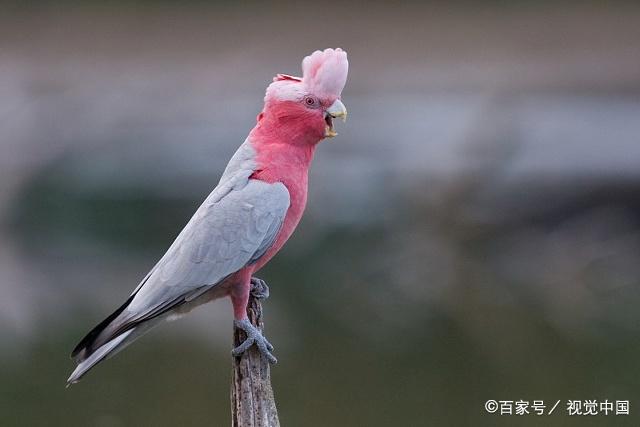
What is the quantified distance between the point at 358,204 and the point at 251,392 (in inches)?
125

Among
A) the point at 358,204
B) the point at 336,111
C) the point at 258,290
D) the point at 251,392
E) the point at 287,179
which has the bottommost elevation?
the point at 251,392

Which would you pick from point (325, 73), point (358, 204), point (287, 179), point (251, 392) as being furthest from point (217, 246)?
point (358, 204)

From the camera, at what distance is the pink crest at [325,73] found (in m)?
1.85

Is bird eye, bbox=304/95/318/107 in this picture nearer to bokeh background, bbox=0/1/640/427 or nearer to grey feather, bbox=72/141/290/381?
grey feather, bbox=72/141/290/381

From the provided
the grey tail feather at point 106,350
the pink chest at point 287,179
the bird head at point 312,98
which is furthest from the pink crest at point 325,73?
the grey tail feather at point 106,350

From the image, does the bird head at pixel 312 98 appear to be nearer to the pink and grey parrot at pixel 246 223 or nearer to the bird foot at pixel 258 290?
the pink and grey parrot at pixel 246 223

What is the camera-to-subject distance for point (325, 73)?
186 centimetres

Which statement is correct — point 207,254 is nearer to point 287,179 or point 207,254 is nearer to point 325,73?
point 287,179

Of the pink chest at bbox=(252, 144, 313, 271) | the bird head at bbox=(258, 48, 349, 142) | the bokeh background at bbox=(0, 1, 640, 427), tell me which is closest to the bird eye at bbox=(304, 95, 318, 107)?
the bird head at bbox=(258, 48, 349, 142)

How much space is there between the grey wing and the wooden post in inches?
6.0

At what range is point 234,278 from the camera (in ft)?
6.32

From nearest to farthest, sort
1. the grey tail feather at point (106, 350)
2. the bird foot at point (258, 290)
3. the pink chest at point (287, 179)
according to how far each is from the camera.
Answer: the grey tail feather at point (106, 350) → the pink chest at point (287, 179) → the bird foot at point (258, 290)

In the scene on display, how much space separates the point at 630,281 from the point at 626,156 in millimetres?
748

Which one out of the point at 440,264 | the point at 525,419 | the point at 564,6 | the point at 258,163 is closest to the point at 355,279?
the point at 440,264
